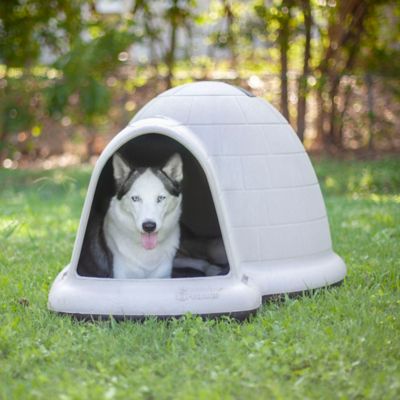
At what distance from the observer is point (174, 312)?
3.76m

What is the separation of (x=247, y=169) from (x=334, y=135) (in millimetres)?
8524

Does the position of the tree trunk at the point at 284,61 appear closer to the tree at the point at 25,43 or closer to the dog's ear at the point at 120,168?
the tree at the point at 25,43

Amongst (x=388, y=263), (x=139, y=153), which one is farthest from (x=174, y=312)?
(x=388, y=263)

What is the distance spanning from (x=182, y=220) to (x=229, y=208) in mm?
844

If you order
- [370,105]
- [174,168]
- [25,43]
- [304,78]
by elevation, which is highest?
[174,168]

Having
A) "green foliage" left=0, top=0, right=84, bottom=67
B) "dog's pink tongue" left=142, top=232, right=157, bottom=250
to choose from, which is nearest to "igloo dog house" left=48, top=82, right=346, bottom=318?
"dog's pink tongue" left=142, top=232, right=157, bottom=250

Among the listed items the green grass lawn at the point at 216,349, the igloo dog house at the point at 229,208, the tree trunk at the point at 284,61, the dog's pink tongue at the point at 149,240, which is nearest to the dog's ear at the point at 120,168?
the igloo dog house at the point at 229,208

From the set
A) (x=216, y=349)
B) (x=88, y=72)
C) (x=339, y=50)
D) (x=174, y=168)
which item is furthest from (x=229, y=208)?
(x=339, y=50)

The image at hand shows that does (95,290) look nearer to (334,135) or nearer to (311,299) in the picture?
(311,299)

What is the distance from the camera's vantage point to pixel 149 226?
3.91m

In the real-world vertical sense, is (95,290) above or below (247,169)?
below

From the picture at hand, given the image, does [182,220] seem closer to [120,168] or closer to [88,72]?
[120,168]

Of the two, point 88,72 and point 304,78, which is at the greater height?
point 88,72

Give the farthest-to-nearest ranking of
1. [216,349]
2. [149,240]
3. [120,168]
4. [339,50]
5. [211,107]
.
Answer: [339,50] < [211,107] < [120,168] < [149,240] < [216,349]
